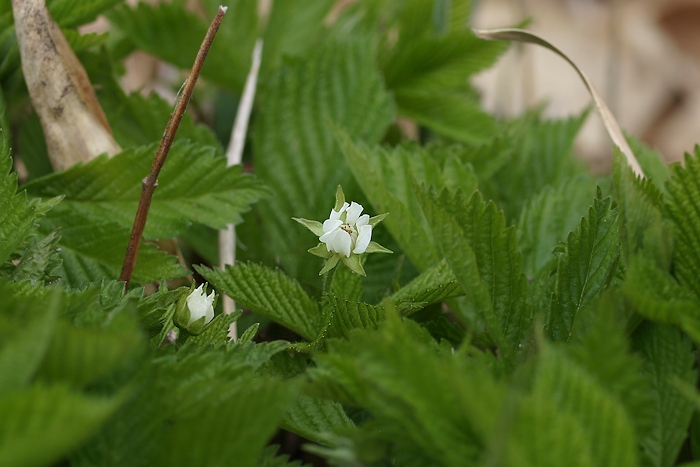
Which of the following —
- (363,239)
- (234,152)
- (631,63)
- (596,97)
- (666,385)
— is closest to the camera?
(666,385)

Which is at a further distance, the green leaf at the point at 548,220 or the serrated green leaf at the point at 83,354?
the green leaf at the point at 548,220

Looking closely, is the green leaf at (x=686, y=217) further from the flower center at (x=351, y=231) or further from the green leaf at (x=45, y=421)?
the green leaf at (x=45, y=421)

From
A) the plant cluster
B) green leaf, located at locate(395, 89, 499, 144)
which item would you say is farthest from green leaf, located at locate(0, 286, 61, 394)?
green leaf, located at locate(395, 89, 499, 144)

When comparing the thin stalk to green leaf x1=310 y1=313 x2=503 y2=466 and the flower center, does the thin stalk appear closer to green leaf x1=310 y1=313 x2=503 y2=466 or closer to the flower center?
the flower center

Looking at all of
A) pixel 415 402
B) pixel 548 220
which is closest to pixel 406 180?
pixel 548 220

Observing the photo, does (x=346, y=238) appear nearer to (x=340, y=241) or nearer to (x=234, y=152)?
(x=340, y=241)

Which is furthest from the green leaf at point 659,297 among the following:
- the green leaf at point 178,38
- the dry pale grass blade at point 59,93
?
the green leaf at point 178,38
